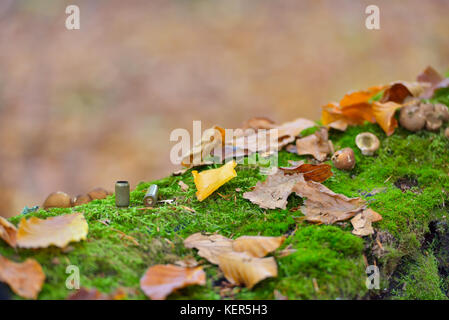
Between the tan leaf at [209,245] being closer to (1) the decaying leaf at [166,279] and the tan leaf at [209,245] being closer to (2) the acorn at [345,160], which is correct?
(1) the decaying leaf at [166,279]

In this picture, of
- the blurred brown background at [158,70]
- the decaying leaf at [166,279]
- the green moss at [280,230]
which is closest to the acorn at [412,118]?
the green moss at [280,230]

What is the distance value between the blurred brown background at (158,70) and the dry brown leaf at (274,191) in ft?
9.46

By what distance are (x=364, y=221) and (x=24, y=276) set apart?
55.3 inches

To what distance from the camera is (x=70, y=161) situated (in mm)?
4695

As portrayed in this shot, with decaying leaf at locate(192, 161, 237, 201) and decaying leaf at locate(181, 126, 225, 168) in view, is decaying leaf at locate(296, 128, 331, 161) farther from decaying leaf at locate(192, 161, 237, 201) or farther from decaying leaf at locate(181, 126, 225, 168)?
decaying leaf at locate(192, 161, 237, 201)

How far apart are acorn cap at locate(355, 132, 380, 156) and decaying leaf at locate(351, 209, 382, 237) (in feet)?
2.61

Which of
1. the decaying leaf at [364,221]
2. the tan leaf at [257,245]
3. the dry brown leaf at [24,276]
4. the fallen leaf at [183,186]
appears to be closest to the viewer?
the dry brown leaf at [24,276]

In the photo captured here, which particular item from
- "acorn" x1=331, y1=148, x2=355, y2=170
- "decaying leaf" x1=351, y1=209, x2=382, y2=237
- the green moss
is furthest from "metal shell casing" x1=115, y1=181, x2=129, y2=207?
"acorn" x1=331, y1=148, x2=355, y2=170

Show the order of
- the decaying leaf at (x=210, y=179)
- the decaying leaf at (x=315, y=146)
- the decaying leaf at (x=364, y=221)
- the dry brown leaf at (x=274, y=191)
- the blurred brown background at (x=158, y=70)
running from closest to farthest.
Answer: the decaying leaf at (x=364, y=221) < the dry brown leaf at (x=274, y=191) < the decaying leaf at (x=210, y=179) < the decaying leaf at (x=315, y=146) < the blurred brown background at (x=158, y=70)

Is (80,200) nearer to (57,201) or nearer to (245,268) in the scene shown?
(57,201)

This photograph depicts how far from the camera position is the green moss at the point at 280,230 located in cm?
142

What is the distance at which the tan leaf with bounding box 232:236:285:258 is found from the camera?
1.52 metres
